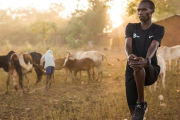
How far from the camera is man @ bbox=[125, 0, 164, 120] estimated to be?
257 cm

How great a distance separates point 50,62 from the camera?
7.60m

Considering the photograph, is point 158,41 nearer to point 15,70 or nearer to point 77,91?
point 77,91

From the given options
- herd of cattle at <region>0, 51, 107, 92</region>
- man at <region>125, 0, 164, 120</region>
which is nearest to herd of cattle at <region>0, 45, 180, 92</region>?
herd of cattle at <region>0, 51, 107, 92</region>

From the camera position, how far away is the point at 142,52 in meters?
2.87

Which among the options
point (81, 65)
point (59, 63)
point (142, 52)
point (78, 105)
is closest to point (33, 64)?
point (59, 63)

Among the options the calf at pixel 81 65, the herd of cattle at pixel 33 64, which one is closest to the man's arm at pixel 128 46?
the herd of cattle at pixel 33 64

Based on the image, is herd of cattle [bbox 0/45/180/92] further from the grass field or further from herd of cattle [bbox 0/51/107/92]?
the grass field

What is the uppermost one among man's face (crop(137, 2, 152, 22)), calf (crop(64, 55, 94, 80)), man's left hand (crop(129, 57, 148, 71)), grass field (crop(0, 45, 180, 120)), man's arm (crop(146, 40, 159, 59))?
man's face (crop(137, 2, 152, 22))

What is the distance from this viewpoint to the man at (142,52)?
101 inches

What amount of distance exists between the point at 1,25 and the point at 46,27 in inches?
658

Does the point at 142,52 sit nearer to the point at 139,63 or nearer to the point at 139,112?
the point at 139,63

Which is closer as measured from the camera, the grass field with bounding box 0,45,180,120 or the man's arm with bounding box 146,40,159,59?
the man's arm with bounding box 146,40,159,59

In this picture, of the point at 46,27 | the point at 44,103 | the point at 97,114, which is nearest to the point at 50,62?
the point at 44,103

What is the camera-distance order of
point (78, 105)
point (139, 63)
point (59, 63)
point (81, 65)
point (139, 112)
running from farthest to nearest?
point (59, 63) → point (81, 65) → point (78, 105) → point (139, 112) → point (139, 63)
